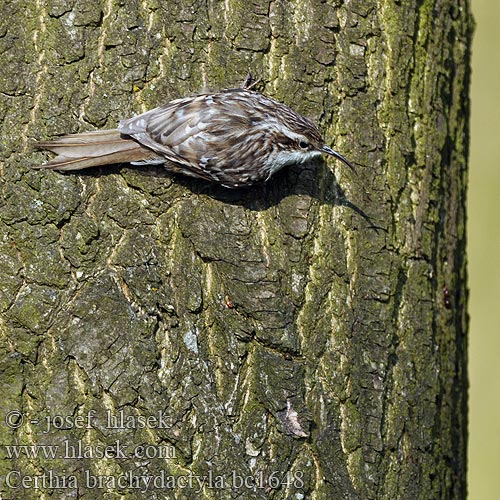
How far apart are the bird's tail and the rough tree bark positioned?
1.6 inches

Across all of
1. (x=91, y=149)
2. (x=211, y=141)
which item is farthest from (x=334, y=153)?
(x=91, y=149)

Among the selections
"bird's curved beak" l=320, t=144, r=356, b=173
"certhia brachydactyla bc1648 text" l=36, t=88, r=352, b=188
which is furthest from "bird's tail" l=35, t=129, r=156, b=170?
"bird's curved beak" l=320, t=144, r=356, b=173

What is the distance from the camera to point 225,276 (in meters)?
2.47

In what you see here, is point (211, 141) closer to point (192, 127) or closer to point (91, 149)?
point (192, 127)

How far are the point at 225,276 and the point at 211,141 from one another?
0.51m

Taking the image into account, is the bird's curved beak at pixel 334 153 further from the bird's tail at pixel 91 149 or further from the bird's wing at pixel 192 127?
the bird's tail at pixel 91 149

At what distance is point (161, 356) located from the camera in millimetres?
2414

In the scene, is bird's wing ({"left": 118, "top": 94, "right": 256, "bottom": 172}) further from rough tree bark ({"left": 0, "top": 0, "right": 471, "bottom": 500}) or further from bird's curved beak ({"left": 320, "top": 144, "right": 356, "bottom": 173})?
bird's curved beak ({"left": 320, "top": 144, "right": 356, "bottom": 173})

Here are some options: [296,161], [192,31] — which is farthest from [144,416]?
[192,31]

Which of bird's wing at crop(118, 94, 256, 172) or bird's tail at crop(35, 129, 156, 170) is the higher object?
bird's wing at crop(118, 94, 256, 172)

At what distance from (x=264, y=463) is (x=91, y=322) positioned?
628 millimetres

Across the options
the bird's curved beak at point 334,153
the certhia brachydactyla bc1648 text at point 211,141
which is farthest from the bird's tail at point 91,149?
the bird's curved beak at point 334,153

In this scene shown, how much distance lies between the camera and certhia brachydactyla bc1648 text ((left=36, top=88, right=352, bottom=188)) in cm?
250

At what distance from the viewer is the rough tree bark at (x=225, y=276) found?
7.83 ft
